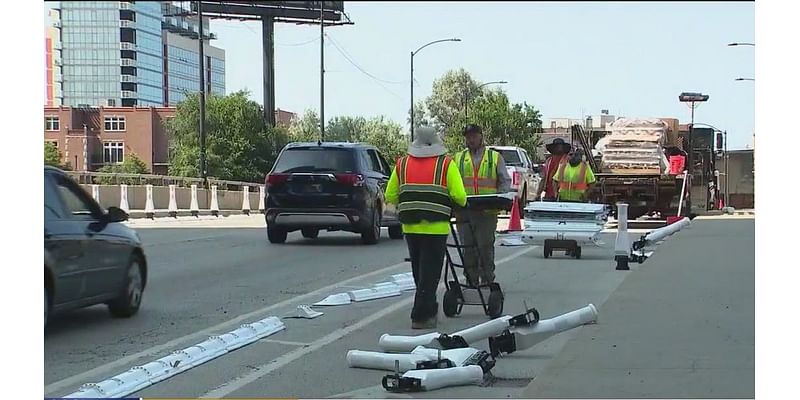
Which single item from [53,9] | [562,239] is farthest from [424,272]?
[562,239]

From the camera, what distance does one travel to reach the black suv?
17.7m

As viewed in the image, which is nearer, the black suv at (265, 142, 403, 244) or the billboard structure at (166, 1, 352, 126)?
the billboard structure at (166, 1, 352, 126)

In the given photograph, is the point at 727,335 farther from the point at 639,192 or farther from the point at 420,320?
the point at 639,192

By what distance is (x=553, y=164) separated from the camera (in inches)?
624

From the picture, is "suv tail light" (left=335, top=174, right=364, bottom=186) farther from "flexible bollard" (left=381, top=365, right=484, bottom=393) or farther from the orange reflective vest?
"flexible bollard" (left=381, top=365, right=484, bottom=393)

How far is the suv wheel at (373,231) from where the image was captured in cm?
1855

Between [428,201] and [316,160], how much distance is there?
8.55m

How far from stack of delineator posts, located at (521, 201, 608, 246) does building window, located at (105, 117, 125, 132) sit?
6.73m

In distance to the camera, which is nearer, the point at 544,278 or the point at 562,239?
the point at 544,278

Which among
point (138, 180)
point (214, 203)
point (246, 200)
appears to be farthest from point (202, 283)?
point (214, 203)

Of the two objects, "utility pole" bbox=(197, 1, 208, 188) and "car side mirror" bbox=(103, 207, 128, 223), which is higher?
"utility pole" bbox=(197, 1, 208, 188)

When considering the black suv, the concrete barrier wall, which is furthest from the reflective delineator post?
the concrete barrier wall

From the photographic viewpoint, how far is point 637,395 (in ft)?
21.8
